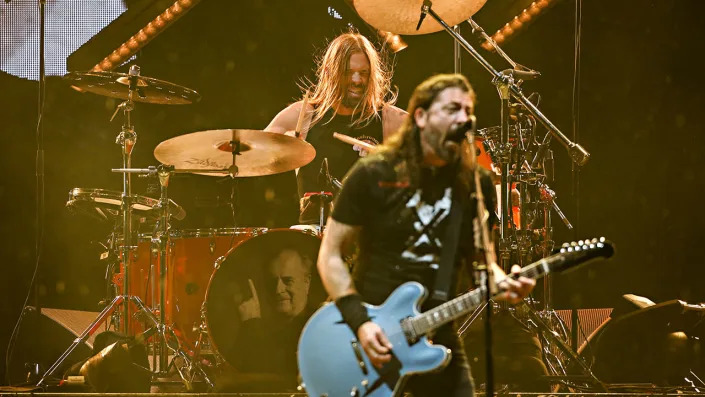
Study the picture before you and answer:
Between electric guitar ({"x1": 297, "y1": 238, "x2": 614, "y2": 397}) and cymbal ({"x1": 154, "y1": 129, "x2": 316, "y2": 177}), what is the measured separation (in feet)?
7.07

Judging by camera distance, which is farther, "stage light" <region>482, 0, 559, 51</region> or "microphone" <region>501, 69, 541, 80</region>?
"stage light" <region>482, 0, 559, 51</region>

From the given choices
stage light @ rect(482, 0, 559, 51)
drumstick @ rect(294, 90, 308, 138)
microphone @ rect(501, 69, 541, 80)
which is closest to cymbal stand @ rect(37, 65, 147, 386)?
drumstick @ rect(294, 90, 308, 138)

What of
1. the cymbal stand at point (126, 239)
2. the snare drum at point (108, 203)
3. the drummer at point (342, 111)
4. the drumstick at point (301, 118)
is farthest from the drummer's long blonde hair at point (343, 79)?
the snare drum at point (108, 203)

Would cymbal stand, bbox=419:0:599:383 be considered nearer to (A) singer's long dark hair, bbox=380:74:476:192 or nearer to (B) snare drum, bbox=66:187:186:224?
(A) singer's long dark hair, bbox=380:74:476:192

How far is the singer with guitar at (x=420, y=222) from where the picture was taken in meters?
3.33

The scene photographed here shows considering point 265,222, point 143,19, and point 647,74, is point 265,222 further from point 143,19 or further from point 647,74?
point 647,74

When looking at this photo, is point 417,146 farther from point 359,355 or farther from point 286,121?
point 286,121

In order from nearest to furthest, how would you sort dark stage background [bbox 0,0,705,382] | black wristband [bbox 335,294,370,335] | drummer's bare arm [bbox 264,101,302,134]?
black wristband [bbox 335,294,370,335] → drummer's bare arm [bbox 264,101,302,134] → dark stage background [bbox 0,0,705,382]

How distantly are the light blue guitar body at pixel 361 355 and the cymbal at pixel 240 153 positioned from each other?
211 cm

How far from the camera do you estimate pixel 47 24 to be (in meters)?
7.82

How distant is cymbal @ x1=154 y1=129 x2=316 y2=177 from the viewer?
539cm

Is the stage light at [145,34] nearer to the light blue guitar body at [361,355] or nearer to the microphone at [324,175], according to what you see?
the microphone at [324,175]

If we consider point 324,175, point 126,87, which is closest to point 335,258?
point 324,175

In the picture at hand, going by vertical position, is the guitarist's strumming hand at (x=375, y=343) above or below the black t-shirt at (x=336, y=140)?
below
